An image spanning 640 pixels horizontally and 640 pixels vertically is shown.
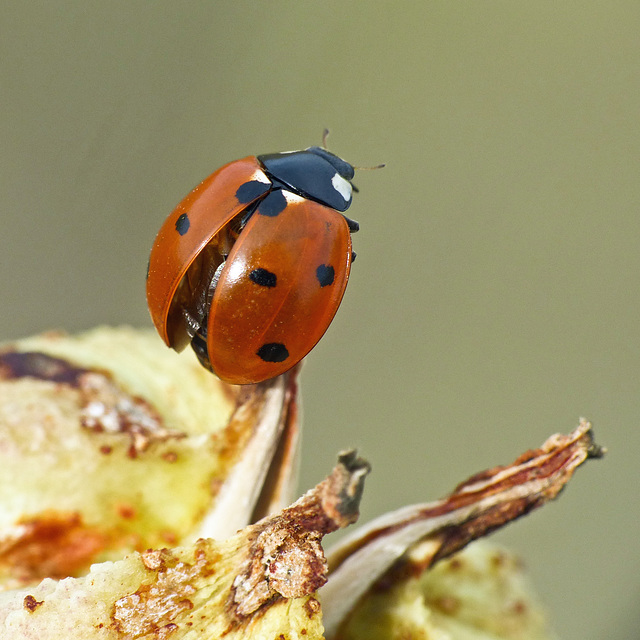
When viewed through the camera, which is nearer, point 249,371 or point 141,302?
point 249,371

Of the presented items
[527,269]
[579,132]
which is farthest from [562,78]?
[527,269]

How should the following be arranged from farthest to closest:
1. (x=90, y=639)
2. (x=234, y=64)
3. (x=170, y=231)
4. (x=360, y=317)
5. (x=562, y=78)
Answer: (x=360, y=317) < (x=234, y=64) < (x=562, y=78) < (x=170, y=231) < (x=90, y=639)

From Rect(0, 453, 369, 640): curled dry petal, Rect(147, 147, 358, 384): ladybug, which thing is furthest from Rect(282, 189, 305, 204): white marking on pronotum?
Rect(0, 453, 369, 640): curled dry petal

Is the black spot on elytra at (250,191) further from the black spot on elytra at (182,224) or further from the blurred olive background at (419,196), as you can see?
the blurred olive background at (419,196)

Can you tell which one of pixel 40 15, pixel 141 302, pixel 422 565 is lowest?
pixel 422 565

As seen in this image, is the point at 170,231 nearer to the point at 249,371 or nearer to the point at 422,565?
the point at 249,371

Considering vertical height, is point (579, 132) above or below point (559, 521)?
above
